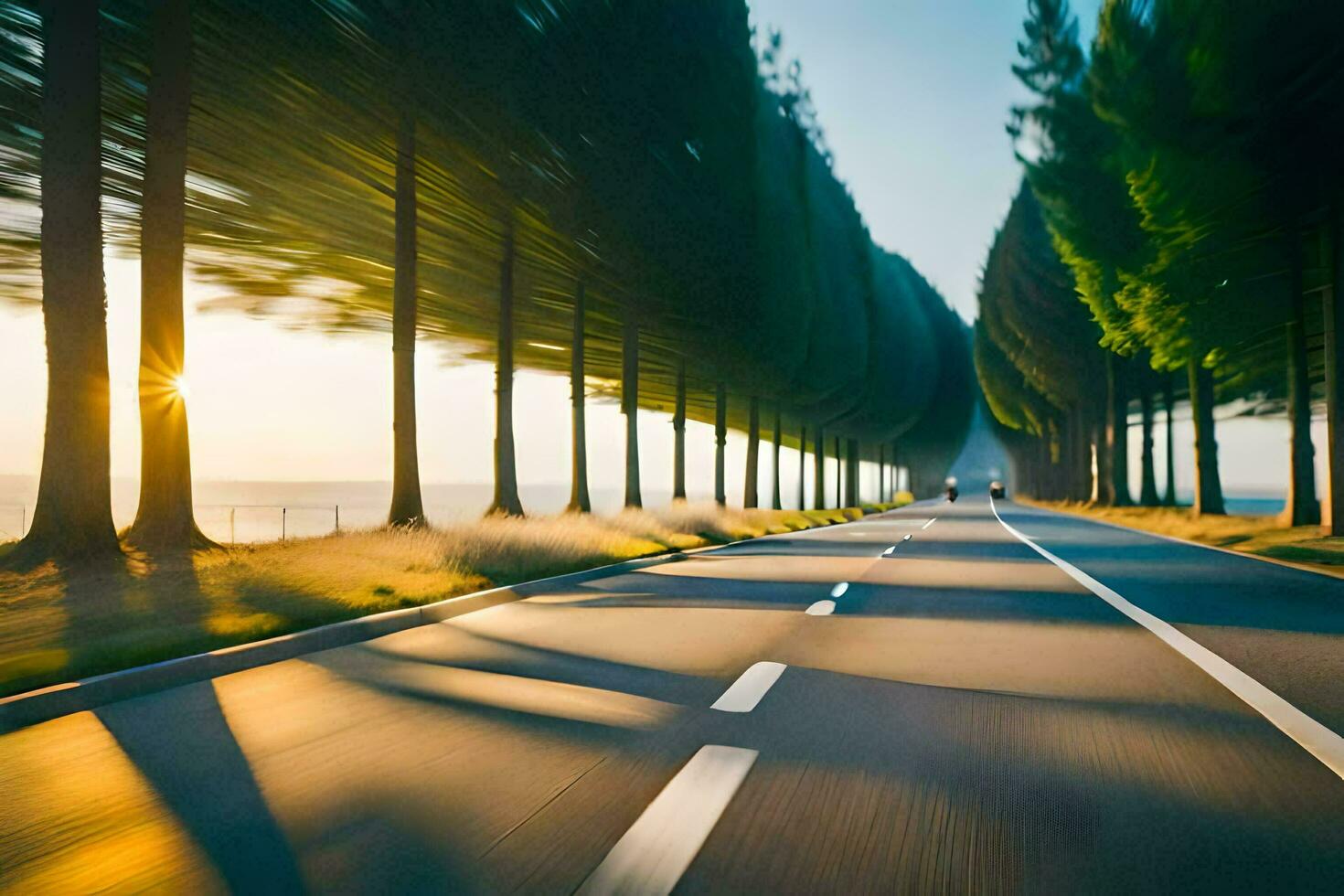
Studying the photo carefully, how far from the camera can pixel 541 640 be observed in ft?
27.0

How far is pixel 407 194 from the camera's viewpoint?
1686 centimetres

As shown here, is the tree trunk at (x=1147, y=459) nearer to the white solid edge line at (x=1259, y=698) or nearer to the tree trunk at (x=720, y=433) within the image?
the tree trunk at (x=720, y=433)

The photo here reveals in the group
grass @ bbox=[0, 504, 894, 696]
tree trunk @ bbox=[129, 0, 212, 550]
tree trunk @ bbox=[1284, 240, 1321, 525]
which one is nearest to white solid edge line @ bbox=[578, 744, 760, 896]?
grass @ bbox=[0, 504, 894, 696]

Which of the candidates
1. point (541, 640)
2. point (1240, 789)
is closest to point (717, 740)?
point (1240, 789)

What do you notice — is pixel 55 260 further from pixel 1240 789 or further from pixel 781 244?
pixel 781 244

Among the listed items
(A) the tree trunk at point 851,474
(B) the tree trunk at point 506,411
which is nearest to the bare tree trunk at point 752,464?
(B) the tree trunk at point 506,411

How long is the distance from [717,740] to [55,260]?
8.60m

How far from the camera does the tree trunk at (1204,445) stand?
96.2 feet

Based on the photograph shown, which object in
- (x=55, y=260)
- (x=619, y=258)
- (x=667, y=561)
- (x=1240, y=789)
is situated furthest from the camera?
(x=619, y=258)

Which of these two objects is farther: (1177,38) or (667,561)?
(1177,38)

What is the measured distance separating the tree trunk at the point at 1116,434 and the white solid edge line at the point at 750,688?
3981 cm

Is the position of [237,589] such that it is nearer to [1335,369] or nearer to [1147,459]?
[1335,369]

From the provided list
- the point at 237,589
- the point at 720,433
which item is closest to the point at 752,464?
the point at 720,433

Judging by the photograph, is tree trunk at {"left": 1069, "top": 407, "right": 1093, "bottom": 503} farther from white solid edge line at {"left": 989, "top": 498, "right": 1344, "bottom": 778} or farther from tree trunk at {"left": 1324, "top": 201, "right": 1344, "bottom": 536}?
white solid edge line at {"left": 989, "top": 498, "right": 1344, "bottom": 778}
